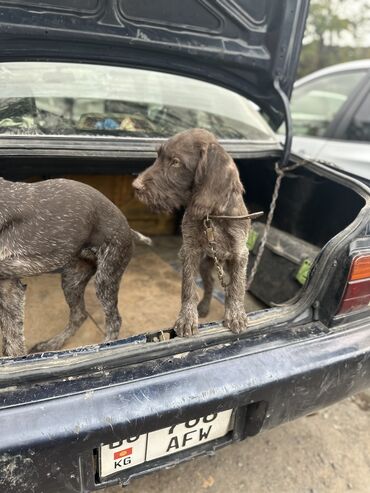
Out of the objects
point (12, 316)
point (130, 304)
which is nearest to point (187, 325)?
point (12, 316)

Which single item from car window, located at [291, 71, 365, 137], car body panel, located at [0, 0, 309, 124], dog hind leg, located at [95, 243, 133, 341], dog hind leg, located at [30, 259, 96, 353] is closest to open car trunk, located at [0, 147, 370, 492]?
dog hind leg, located at [30, 259, 96, 353]

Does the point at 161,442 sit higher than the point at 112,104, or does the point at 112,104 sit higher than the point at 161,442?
the point at 112,104

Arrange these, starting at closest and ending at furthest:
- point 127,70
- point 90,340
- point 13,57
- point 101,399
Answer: point 101,399 < point 13,57 < point 90,340 < point 127,70

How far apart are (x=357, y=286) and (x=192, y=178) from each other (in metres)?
1.01

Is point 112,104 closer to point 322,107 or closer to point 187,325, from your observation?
point 187,325

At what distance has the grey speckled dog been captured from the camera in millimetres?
2023

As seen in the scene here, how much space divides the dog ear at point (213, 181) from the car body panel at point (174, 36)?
1.06 metres

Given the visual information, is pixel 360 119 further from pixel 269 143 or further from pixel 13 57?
pixel 13 57

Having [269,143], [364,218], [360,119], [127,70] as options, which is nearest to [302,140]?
[360,119]

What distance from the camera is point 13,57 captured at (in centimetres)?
267

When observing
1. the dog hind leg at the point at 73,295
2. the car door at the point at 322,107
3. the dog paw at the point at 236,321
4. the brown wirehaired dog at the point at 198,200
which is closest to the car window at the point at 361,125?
the car door at the point at 322,107

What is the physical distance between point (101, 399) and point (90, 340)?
1.36 meters

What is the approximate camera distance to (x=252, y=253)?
3.77 m

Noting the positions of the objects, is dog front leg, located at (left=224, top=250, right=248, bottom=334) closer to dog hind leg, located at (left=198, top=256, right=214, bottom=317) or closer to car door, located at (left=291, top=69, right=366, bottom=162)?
dog hind leg, located at (left=198, top=256, right=214, bottom=317)
